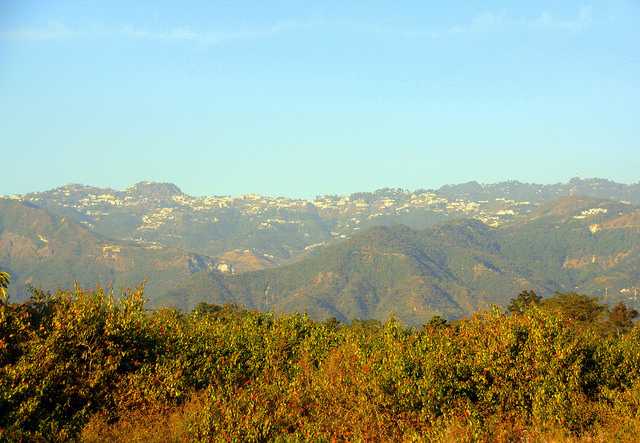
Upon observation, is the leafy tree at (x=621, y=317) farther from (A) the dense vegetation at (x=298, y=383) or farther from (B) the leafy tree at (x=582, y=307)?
(A) the dense vegetation at (x=298, y=383)

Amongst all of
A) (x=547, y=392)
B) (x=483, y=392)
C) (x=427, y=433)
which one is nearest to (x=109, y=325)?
(x=427, y=433)

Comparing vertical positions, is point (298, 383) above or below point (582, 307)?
above

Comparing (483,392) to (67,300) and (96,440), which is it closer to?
(96,440)

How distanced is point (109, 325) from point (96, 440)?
8.19 meters

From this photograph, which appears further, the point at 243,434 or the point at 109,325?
the point at 109,325

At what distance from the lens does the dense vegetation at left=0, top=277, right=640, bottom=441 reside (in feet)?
85.9

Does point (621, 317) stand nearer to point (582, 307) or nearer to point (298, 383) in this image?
point (582, 307)

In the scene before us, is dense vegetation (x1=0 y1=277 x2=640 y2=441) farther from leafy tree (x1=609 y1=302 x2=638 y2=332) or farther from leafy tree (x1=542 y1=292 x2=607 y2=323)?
leafy tree (x1=609 y1=302 x2=638 y2=332)

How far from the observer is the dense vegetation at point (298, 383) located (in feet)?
85.9

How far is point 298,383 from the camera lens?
31.9m

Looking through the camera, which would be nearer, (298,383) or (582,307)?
(298,383)

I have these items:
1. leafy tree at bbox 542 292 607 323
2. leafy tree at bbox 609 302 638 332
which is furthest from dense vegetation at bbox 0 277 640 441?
leafy tree at bbox 609 302 638 332

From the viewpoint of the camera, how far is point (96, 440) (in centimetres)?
2602

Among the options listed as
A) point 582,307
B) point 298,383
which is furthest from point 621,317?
point 298,383
